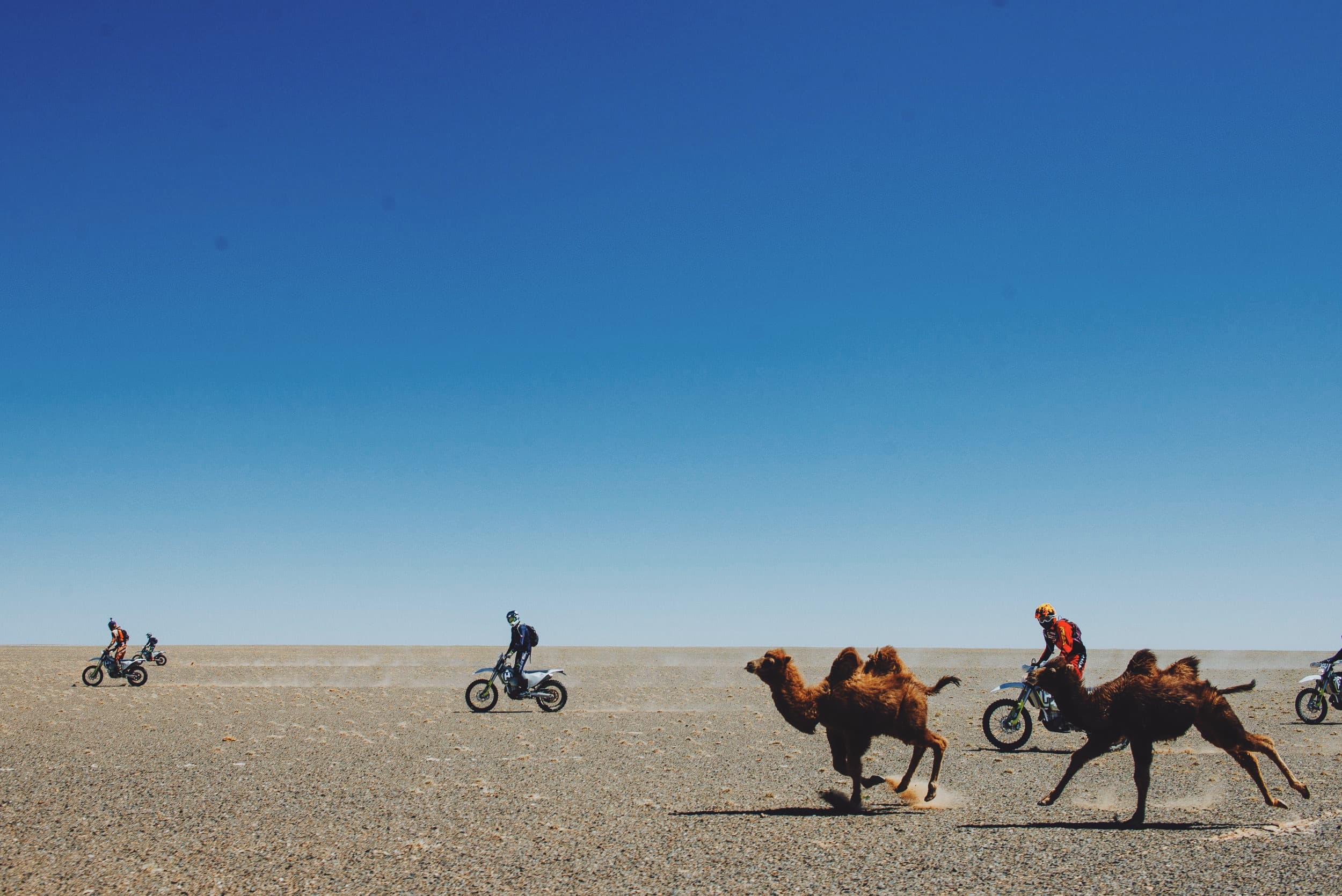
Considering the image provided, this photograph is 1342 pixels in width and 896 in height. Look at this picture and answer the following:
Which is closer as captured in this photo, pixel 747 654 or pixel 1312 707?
pixel 1312 707

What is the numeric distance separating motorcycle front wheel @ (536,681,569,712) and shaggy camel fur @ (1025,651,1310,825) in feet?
62.5

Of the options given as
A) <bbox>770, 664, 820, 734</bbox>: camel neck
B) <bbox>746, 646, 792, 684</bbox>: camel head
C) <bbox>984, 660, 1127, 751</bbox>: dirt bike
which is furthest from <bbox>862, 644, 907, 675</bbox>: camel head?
<bbox>984, 660, 1127, 751</bbox>: dirt bike

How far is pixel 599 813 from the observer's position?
41.5 ft

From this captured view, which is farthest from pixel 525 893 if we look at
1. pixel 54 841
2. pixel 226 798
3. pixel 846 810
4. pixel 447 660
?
pixel 447 660

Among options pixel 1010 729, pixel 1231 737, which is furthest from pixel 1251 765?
pixel 1010 729

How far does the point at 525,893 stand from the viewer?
8.81 meters

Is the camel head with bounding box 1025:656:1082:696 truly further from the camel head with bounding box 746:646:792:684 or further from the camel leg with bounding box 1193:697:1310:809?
the camel head with bounding box 746:646:792:684

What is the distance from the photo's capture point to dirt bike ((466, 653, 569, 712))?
27.0m

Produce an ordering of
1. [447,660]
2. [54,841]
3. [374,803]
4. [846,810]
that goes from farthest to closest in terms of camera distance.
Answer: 1. [447,660]
2. [374,803]
3. [846,810]
4. [54,841]

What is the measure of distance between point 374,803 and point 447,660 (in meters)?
78.2

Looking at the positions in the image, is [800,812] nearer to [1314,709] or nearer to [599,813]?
[599,813]

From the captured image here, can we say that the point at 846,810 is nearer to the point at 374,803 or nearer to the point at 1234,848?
the point at 1234,848

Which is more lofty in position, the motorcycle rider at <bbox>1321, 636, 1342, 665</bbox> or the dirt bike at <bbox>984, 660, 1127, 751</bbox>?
the motorcycle rider at <bbox>1321, 636, 1342, 665</bbox>

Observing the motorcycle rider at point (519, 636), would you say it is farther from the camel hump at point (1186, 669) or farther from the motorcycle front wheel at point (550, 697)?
the camel hump at point (1186, 669)
